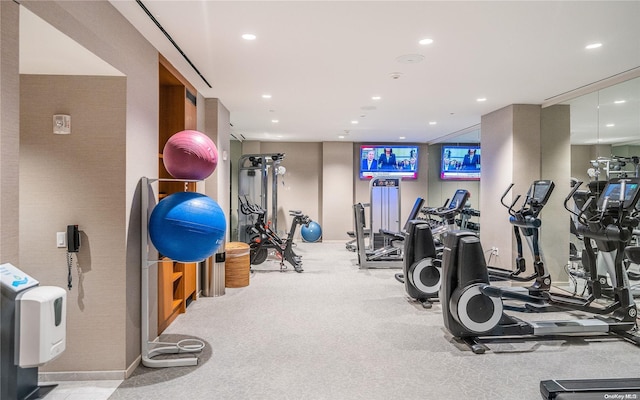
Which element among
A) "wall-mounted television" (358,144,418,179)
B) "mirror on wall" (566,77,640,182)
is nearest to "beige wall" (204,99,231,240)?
"mirror on wall" (566,77,640,182)

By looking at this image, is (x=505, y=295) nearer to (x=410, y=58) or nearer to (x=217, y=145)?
(x=410, y=58)

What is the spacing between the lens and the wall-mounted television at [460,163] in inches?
399

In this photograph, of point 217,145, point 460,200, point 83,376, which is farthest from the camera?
point 460,200

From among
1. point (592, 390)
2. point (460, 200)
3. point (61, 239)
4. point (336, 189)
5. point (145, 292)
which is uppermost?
point (336, 189)

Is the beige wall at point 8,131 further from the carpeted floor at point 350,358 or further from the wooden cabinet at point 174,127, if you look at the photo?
the wooden cabinet at point 174,127

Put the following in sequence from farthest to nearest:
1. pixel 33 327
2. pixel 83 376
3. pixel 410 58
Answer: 1. pixel 410 58
2. pixel 83 376
3. pixel 33 327

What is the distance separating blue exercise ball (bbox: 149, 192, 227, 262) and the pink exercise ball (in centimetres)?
21

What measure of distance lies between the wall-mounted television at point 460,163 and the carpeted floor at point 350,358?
6366mm

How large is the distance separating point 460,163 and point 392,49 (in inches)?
297

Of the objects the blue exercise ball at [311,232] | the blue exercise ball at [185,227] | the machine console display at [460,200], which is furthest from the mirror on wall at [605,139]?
the blue exercise ball at [311,232]

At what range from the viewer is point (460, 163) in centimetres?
1038

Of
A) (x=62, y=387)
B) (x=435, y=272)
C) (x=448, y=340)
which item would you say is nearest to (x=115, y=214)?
(x=62, y=387)

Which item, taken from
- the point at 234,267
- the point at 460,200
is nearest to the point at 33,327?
the point at 234,267

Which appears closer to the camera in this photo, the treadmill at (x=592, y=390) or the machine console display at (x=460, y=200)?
the treadmill at (x=592, y=390)
